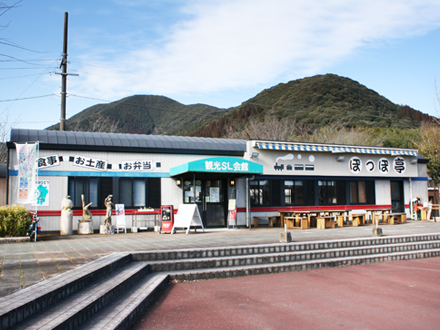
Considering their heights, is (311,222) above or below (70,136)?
below

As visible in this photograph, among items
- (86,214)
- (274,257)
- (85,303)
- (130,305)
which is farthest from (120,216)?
(85,303)

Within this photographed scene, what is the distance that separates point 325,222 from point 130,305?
38.3ft

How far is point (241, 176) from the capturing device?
15945mm

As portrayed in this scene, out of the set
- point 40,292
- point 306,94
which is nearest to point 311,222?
point 40,292

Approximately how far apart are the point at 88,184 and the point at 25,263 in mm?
7491

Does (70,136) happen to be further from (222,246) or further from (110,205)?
(222,246)

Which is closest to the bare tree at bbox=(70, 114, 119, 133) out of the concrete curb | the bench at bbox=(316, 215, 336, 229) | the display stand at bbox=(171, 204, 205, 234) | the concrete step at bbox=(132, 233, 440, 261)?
the display stand at bbox=(171, 204, 205, 234)

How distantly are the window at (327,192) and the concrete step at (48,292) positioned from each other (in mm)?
12954

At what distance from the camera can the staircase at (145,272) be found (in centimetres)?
427

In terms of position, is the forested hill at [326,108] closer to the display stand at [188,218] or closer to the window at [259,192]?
the window at [259,192]

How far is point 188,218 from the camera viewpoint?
1298 centimetres

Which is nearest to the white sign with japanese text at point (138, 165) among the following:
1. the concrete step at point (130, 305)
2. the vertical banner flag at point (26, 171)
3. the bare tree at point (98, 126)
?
the vertical banner flag at point (26, 171)

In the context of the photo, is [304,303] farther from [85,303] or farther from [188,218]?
[188,218]

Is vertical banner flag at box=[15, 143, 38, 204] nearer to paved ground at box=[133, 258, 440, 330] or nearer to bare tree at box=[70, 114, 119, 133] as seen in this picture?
paved ground at box=[133, 258, 440, 330]
